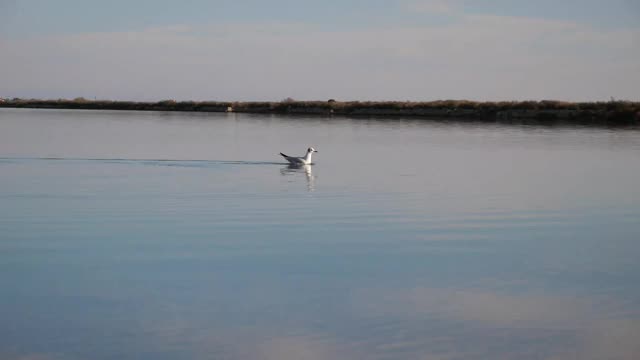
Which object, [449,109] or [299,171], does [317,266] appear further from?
[449,109]

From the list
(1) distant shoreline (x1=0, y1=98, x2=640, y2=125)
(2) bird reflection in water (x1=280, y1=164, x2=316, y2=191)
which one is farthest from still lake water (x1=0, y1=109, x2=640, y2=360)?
(1) distant shoreline (x1=0, y1=98, x2=640, y2=125)

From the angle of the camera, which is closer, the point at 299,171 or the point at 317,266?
the point at 317,266

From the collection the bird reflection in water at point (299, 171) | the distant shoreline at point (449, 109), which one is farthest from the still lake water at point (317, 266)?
the distant shoreline at point (449, 109)

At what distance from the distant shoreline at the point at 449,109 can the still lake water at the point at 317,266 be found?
52.5 meters

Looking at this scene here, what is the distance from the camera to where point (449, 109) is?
309 ft

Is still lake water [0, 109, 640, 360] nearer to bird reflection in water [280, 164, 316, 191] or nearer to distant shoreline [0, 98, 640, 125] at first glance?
bird reflection in water [280, 164, 316, 191]

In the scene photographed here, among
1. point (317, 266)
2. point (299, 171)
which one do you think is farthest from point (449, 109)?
point (317, 266)

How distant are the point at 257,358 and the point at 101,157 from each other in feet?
80.9

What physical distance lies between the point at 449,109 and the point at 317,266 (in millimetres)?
83927

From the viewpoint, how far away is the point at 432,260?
1230 cm

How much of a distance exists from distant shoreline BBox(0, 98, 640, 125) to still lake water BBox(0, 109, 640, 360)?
172ft

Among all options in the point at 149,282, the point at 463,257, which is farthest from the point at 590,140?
the point at 149,282

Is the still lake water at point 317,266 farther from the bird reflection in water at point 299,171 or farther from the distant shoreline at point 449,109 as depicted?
the distant shoreline at point 449,109

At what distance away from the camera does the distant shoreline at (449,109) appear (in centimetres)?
7674
